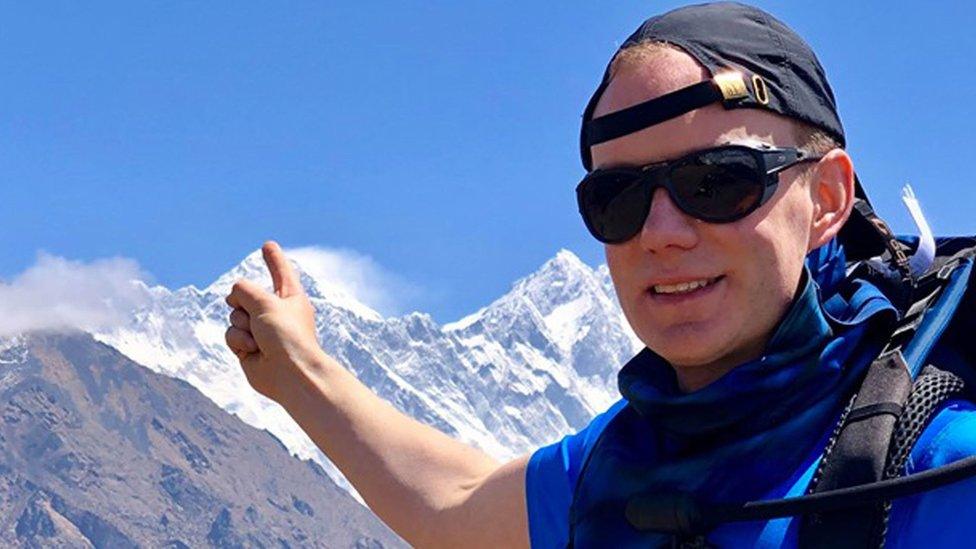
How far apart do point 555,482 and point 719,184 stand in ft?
3.04

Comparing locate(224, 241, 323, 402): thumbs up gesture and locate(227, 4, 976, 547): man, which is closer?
locate(227, 4, 976, 547): man

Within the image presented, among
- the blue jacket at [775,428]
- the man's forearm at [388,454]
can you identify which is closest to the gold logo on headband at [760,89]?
the blue jacket at [775,428]

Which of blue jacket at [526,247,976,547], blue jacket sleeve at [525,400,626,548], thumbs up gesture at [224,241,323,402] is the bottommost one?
blue jacket at [526,247,976,547]

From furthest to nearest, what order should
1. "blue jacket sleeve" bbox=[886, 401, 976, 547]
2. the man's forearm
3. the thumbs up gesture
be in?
the thumbs up gesture < the man's forearm < "blue jacket sleeve" bbox=[886, 401, 976, 547]

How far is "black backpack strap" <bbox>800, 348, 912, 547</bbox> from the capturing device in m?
2.73

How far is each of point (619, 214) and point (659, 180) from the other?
121 mm

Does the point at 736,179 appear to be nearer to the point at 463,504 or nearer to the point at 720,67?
the point at 720,67

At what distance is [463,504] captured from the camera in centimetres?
411

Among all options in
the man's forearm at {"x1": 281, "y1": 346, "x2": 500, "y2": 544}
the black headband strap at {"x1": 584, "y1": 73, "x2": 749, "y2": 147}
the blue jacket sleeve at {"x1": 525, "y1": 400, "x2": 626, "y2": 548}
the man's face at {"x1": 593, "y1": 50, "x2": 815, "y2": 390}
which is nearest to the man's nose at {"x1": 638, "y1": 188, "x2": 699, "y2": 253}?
the man's face at {"x1": 593, "y1": 50, "x2": 815, "y2": 390}

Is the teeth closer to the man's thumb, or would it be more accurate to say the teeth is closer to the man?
the man

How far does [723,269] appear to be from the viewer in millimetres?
3137

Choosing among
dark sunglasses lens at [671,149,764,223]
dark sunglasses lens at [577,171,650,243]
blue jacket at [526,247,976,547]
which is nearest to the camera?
blue jacket at [526,247,976,547]

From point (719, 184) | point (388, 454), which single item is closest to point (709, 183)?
point (719, 184)

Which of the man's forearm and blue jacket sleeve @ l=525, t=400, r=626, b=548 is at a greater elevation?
the man's forearm
